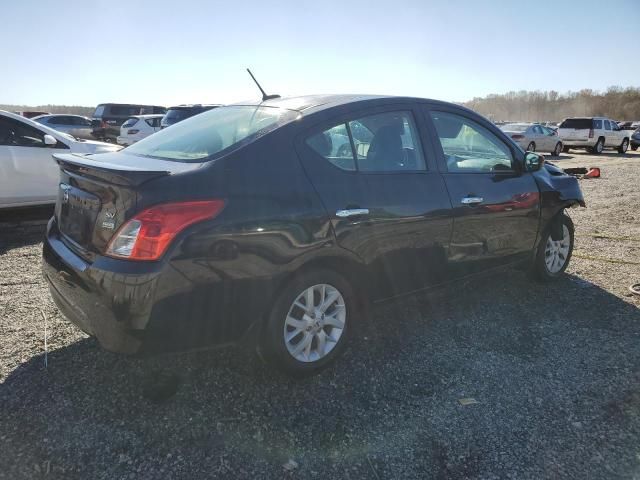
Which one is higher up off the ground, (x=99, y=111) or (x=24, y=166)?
(x=99, y=111)

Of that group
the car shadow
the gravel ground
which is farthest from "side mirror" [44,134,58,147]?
the car shadow

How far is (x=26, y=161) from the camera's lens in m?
6.60

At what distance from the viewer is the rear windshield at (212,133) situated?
110 inches

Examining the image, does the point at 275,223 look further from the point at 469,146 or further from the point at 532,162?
the point at 532,162

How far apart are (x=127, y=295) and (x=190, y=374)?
887 millimetres

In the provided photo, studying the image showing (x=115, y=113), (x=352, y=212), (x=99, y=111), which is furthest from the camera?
(x=99, y=111)

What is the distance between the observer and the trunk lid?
2352 millimetres

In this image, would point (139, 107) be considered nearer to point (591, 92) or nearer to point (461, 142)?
point (461, 142)

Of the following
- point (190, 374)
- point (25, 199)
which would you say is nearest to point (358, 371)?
point (190, 374)

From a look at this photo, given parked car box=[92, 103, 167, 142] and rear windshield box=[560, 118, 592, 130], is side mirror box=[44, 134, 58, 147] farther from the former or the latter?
rear windshield box=[560, 118, 592, 130]

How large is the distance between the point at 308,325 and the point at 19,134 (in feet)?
19.2

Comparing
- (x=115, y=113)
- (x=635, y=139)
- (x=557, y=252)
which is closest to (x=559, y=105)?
(x=635, y=139)

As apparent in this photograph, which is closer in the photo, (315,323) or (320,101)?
(315,323)

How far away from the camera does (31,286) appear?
4.30 metres
